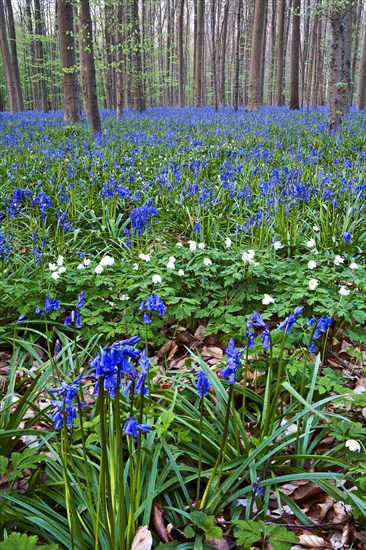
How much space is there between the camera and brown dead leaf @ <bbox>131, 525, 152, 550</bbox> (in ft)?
4.80

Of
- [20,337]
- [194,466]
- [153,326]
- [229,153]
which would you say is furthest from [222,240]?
[229,153]

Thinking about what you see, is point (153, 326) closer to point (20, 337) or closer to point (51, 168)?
point (20, 337)

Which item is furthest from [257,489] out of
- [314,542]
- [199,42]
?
[199,42]

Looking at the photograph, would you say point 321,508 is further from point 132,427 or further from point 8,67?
point 8,67

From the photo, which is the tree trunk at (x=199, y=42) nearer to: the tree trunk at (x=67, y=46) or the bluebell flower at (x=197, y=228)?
the tree trunk at (x=67, y=46)

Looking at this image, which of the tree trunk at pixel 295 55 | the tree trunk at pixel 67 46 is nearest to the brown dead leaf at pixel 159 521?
the tree trunk at pixel 67 46

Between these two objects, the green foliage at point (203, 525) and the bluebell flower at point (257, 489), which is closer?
the green foliage at point (203, 525)

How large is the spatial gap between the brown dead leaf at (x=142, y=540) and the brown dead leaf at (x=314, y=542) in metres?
0.59

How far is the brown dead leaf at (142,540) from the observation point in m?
1.46

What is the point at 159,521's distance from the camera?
5.44 ft

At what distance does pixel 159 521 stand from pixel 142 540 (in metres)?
0.19

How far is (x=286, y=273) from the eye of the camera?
10.2 feet

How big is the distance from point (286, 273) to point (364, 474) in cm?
160

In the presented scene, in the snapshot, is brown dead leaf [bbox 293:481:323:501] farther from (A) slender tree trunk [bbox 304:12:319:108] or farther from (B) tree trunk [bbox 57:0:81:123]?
(A) slender tree trunk [bbox 304:12:319:108]
